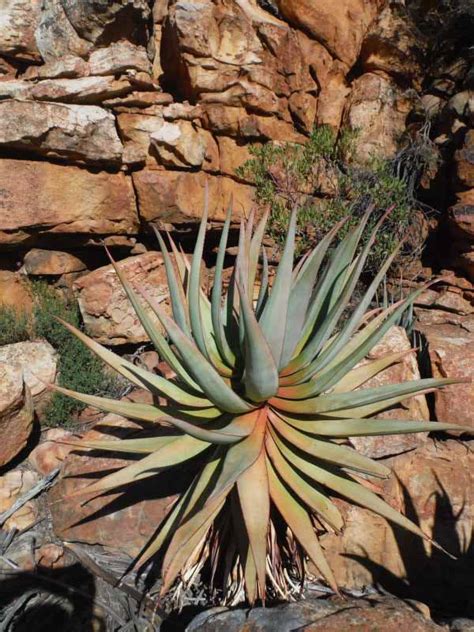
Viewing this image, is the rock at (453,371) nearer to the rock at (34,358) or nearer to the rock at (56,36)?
the rock at (34,358)

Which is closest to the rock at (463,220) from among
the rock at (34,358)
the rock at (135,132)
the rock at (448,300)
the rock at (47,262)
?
the rock at (448,300)

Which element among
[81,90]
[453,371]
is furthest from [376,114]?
[453,371]

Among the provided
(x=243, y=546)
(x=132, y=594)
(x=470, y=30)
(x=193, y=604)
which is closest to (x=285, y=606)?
(x=243, y=546)

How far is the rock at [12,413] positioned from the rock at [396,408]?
Answer: 232 cm

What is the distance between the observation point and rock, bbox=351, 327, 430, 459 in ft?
10.4

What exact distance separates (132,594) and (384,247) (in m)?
4.25

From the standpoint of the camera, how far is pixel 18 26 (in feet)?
18.0

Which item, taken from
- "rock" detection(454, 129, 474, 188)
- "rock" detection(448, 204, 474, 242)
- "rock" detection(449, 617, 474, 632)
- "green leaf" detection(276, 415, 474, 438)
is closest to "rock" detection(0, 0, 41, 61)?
"rock" detection(454, 129, 474, 188)

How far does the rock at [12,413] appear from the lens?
3.28m

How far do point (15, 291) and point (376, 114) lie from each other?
193 inches

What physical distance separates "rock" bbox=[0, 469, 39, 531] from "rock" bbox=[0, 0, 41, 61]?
4.79 meters

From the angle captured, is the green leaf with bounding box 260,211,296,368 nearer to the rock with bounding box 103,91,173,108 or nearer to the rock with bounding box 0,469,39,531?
the rock with bounding box 0,469,39,531

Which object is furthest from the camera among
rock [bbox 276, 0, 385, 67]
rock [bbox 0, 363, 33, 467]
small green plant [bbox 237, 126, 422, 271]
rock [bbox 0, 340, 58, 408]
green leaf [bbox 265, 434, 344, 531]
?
rock [bbox 276, 0, 385, 67]

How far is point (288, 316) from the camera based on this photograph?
7.22ft
